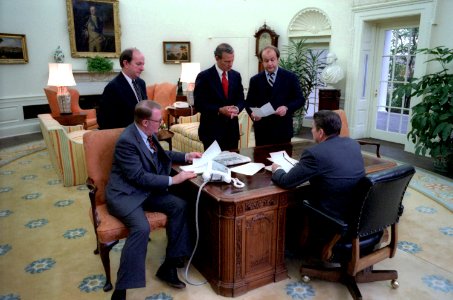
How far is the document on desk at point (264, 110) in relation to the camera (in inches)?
120

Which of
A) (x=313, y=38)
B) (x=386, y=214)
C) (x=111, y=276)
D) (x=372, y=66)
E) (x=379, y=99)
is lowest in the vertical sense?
(x=111, y=276)

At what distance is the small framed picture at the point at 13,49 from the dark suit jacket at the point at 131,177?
19.3 feet

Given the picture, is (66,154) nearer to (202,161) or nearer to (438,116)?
(202,161)

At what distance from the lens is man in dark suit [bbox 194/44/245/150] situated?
310 cm

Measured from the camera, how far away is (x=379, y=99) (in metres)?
6.75

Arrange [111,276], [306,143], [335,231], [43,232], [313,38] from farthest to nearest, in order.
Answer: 1. [313,38]
2. [306,143]
3. [43,232]
4. [111,276]
5. [335,231]

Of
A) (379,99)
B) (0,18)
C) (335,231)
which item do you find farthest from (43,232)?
(379,99)

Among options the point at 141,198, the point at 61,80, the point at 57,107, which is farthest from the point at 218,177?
the point at 57,107

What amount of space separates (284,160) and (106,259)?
4.70ft

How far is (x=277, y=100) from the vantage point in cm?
321

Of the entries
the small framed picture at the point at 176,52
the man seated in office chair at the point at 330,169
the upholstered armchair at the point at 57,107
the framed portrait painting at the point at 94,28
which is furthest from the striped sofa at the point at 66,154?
the small framed picture at the point at 176,52

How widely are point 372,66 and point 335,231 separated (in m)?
5.41

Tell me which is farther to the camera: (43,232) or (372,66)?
(372,66)

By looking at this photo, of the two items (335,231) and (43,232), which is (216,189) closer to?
(335,231)
